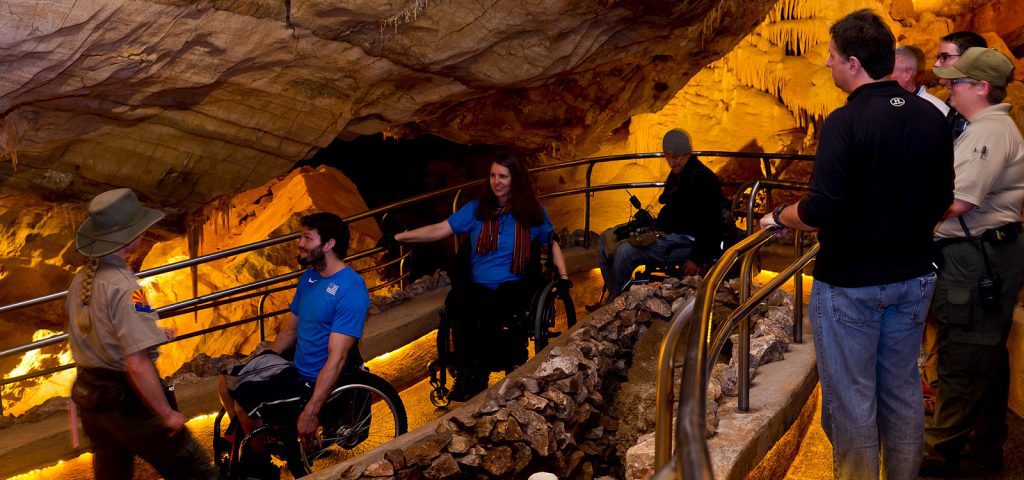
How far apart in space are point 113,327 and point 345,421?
49.5 inches

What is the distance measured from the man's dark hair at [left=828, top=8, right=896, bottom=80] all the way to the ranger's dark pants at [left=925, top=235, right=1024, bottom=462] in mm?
1291

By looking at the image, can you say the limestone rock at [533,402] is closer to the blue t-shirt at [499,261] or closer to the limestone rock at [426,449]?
the limestone rock at [426,449]

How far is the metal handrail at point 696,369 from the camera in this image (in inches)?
61.6

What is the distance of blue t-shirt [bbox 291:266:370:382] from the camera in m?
4.05

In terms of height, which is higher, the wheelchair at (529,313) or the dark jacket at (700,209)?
the dark jacket at (700,209)

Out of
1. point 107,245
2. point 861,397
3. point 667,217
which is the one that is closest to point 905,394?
point 861,397

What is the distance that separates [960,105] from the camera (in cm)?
355

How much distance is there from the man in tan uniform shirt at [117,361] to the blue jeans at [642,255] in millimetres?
3392

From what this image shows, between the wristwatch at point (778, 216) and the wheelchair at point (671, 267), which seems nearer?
the wristwatch at point (778, 216)

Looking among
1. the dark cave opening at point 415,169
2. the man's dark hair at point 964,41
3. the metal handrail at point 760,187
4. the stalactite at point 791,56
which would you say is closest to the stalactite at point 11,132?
the metal handrail at point 760,187

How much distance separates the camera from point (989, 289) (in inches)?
140

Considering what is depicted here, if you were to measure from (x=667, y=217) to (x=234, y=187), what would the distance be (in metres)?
3.84

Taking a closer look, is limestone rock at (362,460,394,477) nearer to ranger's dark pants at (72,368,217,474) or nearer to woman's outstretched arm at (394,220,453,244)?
ranger's dark pants at (72,368,217,474)

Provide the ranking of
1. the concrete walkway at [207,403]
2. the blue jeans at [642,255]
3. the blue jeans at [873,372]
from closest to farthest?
the blue jeans at [873,372], the concrete walkway at [207,403], the blue jeans at [642,255]
